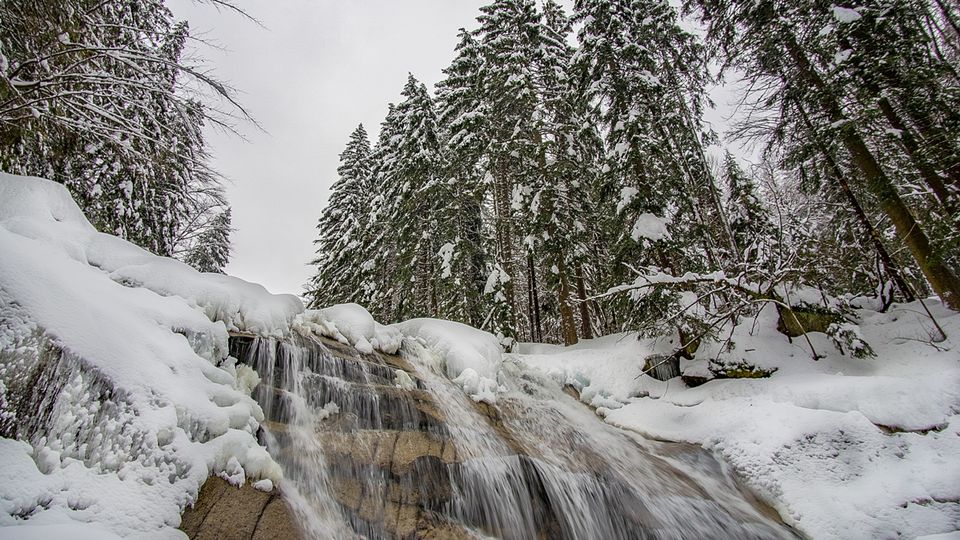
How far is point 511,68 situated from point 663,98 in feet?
17.5

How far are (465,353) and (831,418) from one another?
5.74 m

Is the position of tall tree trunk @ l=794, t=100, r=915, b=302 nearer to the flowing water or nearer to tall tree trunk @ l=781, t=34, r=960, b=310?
tall tree trunk @ l=781, t=34, r=960, b=310

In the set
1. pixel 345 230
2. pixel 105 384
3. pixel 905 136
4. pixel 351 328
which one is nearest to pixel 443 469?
pixel 351 328

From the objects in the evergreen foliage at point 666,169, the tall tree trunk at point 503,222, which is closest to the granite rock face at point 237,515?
the evergreen foliage at point 666,169

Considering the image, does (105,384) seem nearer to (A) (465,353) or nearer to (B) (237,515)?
(B) (237,515)

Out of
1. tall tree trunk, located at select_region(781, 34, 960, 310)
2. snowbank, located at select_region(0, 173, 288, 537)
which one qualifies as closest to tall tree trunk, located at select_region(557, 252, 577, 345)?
tall tree trunk, located at select_region(781, 34, 960, 310)

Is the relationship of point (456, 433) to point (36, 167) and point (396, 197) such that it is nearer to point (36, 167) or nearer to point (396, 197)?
point (36, 167)

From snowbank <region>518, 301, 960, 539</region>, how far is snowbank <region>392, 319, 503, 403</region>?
6.63ft

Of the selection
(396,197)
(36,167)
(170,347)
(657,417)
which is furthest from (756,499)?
(396,197)

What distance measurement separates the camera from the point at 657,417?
7.41 metres

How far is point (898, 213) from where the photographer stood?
7.77 m

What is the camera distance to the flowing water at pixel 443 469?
14.1ft

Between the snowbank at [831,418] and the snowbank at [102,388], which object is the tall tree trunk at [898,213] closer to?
the snowbank at [831,418]

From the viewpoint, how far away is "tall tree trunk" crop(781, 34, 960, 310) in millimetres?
Result: 7539
